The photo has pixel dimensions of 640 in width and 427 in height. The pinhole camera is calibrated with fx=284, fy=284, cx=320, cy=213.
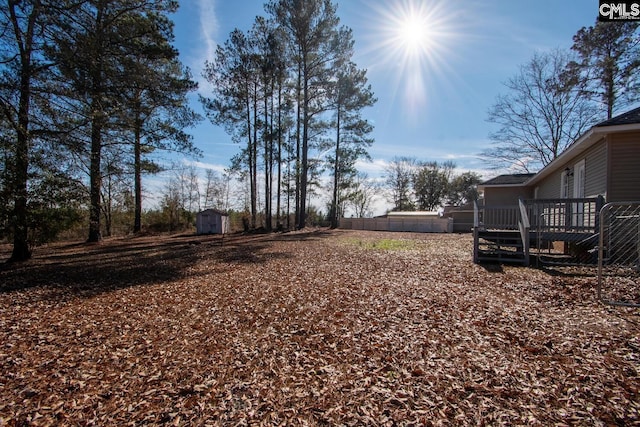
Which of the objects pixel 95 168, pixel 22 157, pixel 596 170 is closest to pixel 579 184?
pixel 596 170

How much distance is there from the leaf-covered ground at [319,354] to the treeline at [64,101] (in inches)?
107

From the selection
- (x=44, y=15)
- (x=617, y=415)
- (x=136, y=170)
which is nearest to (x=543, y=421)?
(x=617, y=415)

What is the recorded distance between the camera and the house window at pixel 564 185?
33.2 ft

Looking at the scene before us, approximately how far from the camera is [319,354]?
279cm

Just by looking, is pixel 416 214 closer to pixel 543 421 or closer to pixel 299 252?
pixel 299 252

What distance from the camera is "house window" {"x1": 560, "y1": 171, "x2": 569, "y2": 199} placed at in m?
10.1

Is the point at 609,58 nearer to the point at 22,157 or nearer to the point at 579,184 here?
the point at 579,184

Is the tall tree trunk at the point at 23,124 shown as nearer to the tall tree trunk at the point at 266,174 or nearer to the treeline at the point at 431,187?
the tall tree trunk at the point at 266,174

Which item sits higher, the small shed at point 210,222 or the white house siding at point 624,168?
the white house siding at point 624,168

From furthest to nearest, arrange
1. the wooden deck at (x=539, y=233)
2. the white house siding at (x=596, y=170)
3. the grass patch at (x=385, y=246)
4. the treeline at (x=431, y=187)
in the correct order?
the treeline at (x=431, y=187), the grass patch at (x=385, y=246), the white house siding at (x=596, y=170), the wooden deck at (x=539, y=233)

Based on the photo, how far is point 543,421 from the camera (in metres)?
1.85

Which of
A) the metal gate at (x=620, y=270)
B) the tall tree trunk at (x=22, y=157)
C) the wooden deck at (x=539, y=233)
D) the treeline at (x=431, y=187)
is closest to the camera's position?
the metal gate at (x=620, y=270)

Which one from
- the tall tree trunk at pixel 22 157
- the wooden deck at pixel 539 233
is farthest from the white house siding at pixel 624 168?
the tall tree trunk at pixel 22 157

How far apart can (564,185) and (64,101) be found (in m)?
15.8
